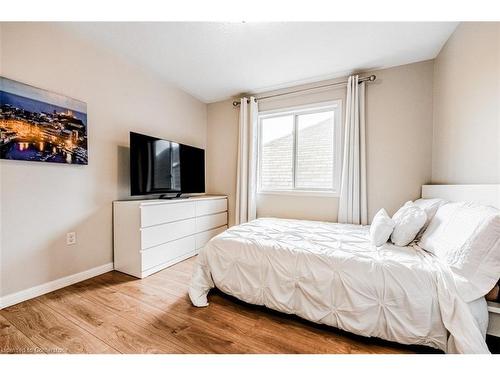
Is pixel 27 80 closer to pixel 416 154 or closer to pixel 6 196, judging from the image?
pixel 6 196

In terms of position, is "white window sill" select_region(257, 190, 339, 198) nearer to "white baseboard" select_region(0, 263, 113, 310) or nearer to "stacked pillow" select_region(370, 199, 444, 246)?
"stacked pillow" select_region(370, 199, 444, 246)

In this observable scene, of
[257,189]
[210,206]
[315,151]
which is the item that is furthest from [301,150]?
[210,206]

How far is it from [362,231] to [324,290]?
3.46 ft

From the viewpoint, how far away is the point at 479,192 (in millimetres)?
A: 1424

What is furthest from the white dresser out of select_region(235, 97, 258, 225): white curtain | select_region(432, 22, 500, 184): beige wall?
select_region(432, 22, 500, 184): beige wall

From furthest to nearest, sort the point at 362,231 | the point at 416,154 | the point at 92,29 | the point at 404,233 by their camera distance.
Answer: the point at 416,154, the point at 362,231, the point at 92,29, the point at 404,233

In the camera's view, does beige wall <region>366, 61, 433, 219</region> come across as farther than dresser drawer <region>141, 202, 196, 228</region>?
Yes

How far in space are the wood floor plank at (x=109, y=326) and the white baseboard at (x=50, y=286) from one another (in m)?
0.08

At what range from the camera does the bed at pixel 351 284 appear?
3.60ft

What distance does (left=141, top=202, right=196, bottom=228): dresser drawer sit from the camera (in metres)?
2.20

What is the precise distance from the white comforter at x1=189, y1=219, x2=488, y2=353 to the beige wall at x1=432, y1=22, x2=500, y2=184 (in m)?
0.89

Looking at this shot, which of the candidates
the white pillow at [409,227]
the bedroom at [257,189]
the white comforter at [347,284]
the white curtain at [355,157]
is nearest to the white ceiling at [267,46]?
the bedroom at [257,189]
